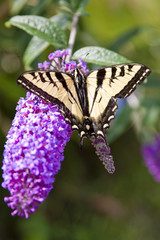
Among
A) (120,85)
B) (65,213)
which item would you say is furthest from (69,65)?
(65,213)

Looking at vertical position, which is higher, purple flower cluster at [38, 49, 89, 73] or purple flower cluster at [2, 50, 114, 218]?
purple flower cluster at [38, 49, 89, 73]

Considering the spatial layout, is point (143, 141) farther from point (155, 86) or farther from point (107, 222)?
point (107, 222)

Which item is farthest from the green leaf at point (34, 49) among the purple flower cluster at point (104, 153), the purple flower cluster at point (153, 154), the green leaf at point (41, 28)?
the purple flower cluster at point (153, 154)

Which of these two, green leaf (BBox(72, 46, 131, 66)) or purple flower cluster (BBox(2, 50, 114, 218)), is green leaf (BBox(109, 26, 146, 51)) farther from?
purple flower cluster (BBox(2, 50, 114, 218))

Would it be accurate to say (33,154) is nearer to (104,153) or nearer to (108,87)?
(104,153)

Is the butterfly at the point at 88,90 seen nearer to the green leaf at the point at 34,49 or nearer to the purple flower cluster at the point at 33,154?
the purple flower cluster at the point at 33,154

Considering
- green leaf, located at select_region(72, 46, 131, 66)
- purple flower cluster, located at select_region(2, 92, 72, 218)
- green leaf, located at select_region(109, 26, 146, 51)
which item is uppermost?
green leaf, located at select_region(109, 26, 146, 51)

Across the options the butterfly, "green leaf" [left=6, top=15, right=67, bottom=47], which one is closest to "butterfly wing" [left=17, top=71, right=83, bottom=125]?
the butterfly
